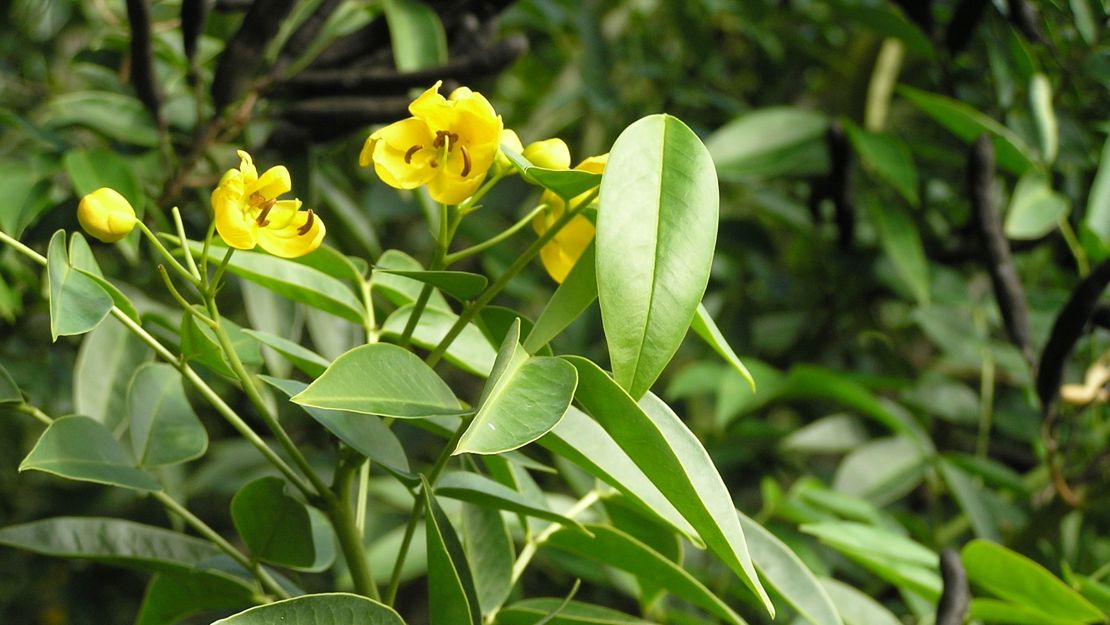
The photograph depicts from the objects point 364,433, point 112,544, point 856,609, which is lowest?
point 856,609

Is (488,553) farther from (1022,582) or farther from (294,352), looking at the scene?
(1022,582)

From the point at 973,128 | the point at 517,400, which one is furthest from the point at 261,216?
the point at 973,128

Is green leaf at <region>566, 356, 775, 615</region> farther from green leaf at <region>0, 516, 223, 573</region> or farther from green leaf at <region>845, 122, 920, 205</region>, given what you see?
green leaf at <region>845, 122, 920, 205</region>

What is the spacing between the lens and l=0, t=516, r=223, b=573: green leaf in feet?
1.51

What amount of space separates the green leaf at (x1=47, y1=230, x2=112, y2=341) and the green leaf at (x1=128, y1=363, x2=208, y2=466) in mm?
132

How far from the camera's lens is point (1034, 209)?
846 mm

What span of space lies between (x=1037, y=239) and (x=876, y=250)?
0.17 metres

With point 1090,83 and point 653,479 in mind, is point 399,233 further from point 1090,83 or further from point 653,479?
point 653,479

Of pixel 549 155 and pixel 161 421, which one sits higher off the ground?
pixel 549 155

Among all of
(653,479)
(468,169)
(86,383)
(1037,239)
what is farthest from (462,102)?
(1037,239)

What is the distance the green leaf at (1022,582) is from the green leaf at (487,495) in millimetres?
277

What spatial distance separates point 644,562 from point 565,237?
6.2 inches

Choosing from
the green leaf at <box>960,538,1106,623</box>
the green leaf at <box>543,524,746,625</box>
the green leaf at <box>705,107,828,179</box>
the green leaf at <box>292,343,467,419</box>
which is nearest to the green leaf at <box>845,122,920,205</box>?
the green leaf at <box>705,107,828,179</box>

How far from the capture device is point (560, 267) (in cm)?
41
